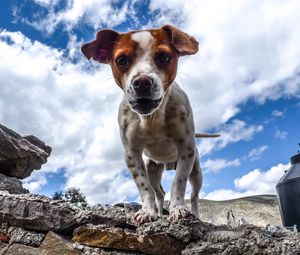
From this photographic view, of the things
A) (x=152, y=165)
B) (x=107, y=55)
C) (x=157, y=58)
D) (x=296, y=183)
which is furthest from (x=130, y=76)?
(x=296, y=183)

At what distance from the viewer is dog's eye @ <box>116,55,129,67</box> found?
2.82 meters

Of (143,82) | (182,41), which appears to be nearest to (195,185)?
(182,41)

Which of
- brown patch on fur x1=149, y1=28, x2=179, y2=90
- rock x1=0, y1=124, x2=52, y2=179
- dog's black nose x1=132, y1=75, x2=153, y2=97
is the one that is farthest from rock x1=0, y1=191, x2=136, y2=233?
rock x1=0, y1=124, x2=52, y2=179

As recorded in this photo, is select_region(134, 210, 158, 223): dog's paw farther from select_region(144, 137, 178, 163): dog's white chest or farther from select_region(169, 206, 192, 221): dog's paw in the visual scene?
select_region(144, 137, 178, 163): dog's white chest

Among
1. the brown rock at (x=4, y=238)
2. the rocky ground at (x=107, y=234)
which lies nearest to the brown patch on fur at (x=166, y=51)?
the rocky ground at (x=107, y=234)

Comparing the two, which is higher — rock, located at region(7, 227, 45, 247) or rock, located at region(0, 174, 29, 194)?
rock, located at region(0, 174, 29, 194)

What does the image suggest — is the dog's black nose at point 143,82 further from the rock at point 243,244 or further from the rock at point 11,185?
the rock at point 11,185

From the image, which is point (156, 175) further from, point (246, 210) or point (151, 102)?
point (246, 210)

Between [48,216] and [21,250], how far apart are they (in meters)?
0.30

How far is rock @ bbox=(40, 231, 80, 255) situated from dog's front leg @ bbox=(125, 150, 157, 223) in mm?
527

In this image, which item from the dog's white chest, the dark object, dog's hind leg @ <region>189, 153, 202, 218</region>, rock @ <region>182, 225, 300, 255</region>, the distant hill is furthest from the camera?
the distant hill

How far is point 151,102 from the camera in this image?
267cm

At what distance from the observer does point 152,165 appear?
412cm

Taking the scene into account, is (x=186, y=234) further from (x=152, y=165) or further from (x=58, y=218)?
(x=152, y=165)
